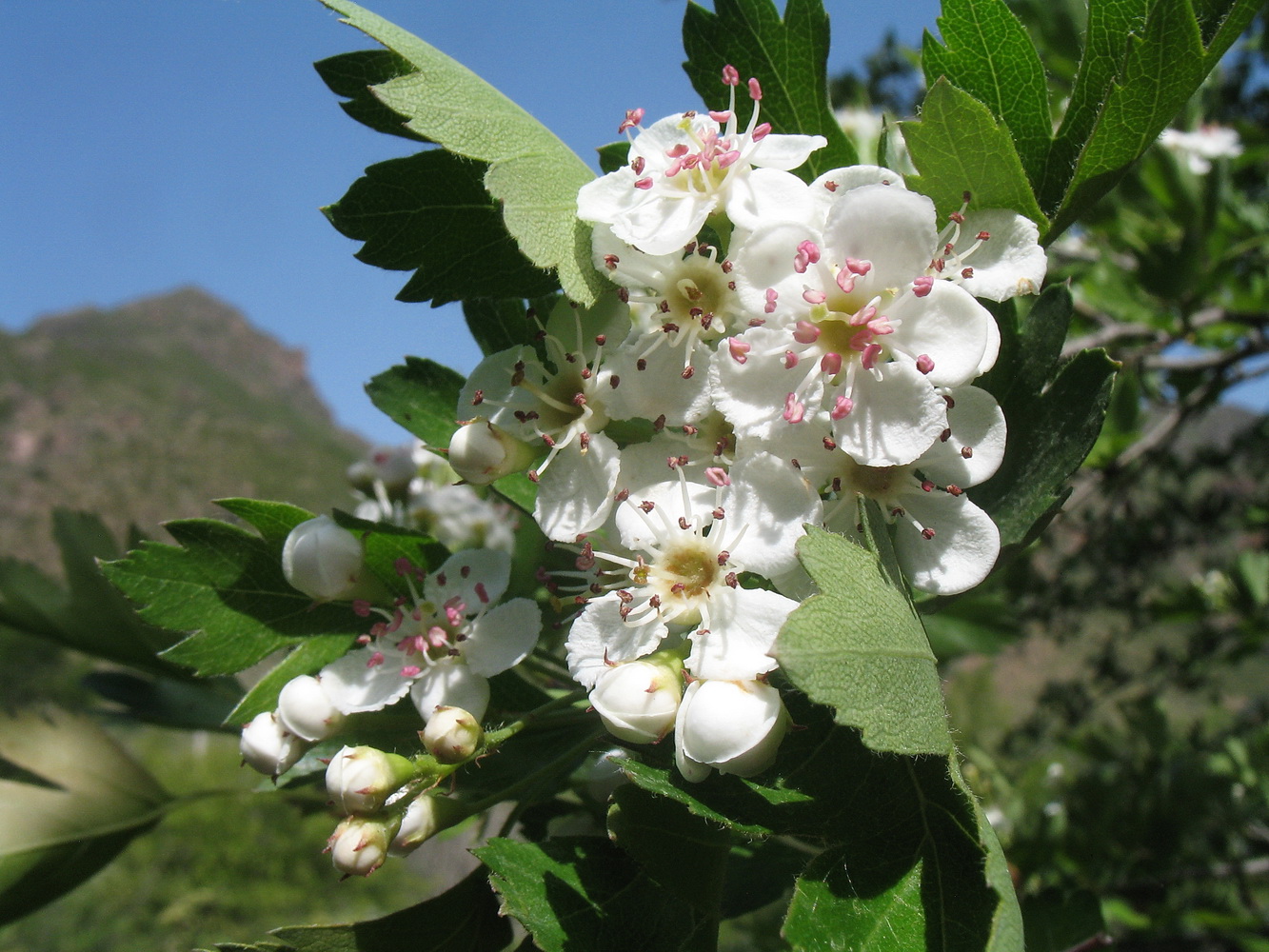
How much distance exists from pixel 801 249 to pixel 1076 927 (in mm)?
967

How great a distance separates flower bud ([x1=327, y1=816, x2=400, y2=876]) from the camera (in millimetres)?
724

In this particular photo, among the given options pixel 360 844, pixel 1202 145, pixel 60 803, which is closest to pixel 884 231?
pixel 360 844

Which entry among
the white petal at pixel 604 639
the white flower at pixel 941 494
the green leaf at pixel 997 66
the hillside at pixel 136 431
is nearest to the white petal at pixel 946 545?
the white flower at pixel 941 494

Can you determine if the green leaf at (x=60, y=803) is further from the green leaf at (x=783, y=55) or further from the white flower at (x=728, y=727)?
the green leaf at (x=783, y=55)

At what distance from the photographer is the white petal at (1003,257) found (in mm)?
743

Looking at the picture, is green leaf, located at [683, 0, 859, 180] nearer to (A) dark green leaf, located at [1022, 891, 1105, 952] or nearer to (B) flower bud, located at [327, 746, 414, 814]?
(B) flower bud, located at [327, 746, 414, 814]

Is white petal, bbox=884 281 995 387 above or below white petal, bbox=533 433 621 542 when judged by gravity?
above

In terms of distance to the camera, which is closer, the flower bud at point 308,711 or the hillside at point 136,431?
the flower bud at point 308,711

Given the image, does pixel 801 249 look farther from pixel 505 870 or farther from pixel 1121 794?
pixel 1121 794

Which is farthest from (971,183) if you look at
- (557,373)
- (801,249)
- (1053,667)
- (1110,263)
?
(1053,667)

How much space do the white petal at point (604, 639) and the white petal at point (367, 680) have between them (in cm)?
19

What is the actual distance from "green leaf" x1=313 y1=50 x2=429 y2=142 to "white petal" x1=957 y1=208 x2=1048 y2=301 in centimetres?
52

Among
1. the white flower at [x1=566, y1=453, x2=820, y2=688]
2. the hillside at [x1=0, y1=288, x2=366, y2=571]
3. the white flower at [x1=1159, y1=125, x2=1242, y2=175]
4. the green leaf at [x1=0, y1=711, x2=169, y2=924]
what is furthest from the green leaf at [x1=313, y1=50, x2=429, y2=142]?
the hillside at [x1=0, y1=288, x2=366, y2=571]

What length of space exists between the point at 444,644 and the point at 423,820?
16cm
